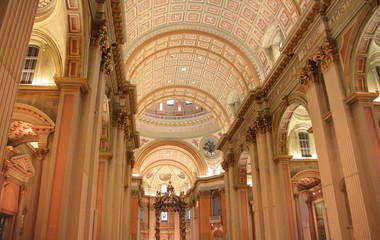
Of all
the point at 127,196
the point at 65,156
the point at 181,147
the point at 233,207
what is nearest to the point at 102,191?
the point at 65,156

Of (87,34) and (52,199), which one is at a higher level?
(87,34)

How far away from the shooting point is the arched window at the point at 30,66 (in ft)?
33.5

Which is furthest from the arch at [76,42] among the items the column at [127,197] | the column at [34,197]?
the column at [127,197]

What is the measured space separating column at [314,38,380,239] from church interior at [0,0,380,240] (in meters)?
0.04

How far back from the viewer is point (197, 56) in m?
22.7

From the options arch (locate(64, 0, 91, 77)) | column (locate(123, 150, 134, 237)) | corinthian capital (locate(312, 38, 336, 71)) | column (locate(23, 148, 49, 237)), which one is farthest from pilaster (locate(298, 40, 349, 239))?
column (locate(123, 150, 134, 237))

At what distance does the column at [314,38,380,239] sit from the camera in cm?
907

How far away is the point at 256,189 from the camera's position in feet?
59.0

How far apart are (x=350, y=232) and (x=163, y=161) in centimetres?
3468

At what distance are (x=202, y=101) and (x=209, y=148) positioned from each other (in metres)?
10.0

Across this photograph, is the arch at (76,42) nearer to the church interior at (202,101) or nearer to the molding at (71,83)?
the church interior at (202,101)

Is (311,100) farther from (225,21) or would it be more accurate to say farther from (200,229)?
(200,229)

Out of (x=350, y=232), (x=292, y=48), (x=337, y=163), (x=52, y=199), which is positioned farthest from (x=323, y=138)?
(x=52, y=199)

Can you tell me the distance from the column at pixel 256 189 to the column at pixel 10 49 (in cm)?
1532
